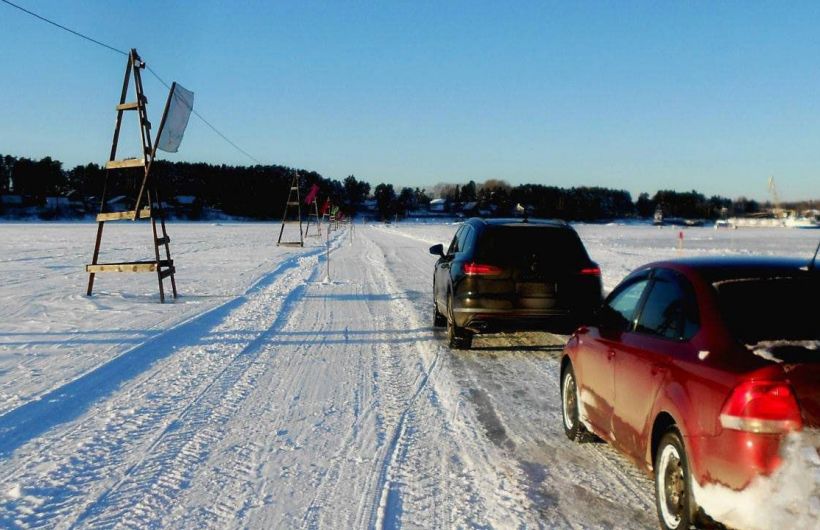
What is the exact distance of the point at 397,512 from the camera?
4.25 meters

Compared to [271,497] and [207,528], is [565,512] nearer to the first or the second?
[271,497]

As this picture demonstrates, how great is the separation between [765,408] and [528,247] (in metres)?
5.98

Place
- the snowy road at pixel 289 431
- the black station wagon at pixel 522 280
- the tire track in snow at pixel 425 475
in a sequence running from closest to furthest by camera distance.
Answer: the tire track in snow at pixel 425 475
the snowy road at pixel 289 431
the black station wagon at pixel 522 280

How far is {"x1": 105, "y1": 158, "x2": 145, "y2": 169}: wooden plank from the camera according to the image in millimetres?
13984

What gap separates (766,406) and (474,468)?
2.34m

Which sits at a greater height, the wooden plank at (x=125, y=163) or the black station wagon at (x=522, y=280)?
the wooden plank at (x=125, y=163)

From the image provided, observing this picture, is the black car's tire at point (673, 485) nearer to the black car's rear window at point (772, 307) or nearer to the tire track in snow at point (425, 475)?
the black car's rear window at point (772, 307)

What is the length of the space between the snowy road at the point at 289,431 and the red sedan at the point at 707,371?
1.75 ft

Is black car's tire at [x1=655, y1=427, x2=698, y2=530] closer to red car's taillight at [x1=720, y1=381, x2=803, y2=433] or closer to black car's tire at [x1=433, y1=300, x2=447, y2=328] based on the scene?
red car's taillight at [x1=720, y1=381, x2=803, y2=433]

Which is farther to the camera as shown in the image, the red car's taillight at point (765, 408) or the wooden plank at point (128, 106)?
the wooden plank at point (128, 106)

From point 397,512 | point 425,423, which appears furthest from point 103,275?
point 397,512

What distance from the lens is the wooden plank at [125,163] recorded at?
13984 mm

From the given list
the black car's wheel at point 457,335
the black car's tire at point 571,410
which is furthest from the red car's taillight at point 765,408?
the black car's wheel at point 457,335

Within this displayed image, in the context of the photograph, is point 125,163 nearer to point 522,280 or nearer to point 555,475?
point 522,280
